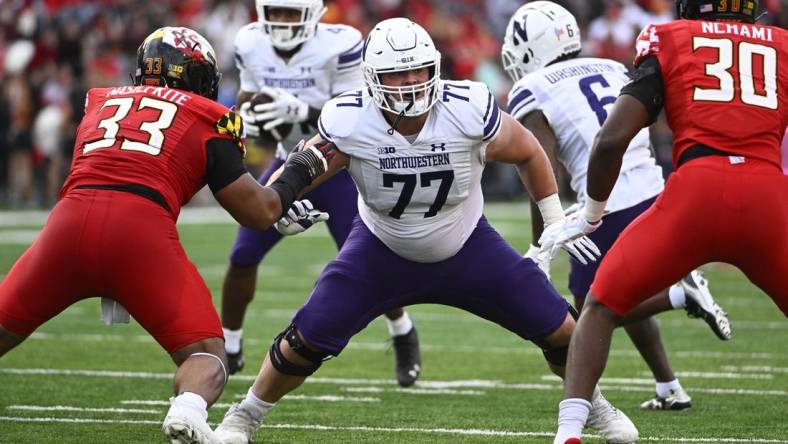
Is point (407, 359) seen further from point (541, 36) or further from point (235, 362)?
point (541, 36)

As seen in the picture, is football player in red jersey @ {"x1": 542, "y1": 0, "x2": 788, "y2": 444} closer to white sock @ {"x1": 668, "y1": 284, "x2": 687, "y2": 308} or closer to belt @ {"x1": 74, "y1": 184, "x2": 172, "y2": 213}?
belt @ {"x1": 74, "y1": 184, "x2": 172, "y2": 213}

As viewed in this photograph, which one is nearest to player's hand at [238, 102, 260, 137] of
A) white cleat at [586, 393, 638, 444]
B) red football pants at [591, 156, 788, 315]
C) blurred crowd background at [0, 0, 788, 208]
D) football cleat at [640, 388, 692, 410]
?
football cleat at [640, 388, 692, 410]

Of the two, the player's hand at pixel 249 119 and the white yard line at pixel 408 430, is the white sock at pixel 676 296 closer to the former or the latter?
the white yard line at pixel 408 430

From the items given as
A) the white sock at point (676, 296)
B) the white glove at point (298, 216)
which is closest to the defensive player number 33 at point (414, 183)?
the white glove at point (298, 216)

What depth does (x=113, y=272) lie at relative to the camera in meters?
4.50

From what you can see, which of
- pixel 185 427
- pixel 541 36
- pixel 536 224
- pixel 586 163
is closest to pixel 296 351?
pixel 185 427

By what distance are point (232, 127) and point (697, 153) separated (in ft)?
5.32

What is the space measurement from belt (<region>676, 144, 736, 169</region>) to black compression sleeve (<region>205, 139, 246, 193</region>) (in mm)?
1544

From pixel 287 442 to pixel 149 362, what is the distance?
8.94 feet

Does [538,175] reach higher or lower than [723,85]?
lower

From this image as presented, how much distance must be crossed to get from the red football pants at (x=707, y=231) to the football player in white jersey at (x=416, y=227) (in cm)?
67

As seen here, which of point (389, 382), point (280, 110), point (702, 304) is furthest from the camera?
point (389, 382)

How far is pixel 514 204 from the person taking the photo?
19500 millimetres

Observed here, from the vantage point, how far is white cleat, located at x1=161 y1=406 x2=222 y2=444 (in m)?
4.28
